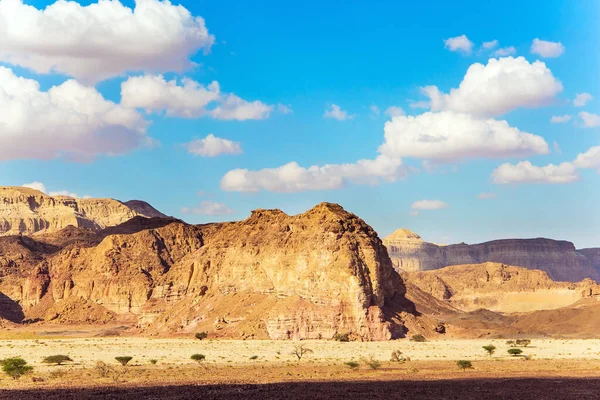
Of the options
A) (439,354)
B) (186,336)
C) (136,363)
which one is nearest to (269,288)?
(186,336)

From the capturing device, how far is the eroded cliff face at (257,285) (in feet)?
357

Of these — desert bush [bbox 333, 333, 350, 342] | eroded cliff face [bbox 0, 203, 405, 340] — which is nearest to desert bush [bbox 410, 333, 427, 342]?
eroded cliff face [bbox 0, 203, 405, 340]

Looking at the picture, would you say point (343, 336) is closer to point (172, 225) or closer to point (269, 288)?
point (269, 288)

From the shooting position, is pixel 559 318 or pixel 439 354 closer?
pixel 439 354

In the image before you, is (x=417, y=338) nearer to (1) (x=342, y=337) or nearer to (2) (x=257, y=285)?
(1) (x=342, y=337)

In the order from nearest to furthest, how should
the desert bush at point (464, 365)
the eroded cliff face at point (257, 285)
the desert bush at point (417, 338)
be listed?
the desert bush at point (464, 365) → the desert bush at point (417, 338) → the eroded cliff face at point (257, 285)

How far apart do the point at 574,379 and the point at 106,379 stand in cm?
3377

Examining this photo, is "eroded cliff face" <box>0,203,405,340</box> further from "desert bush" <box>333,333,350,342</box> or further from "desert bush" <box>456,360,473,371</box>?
"desert bush" <box>456,360,473,371</box>

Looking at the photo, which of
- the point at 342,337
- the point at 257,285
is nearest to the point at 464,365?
the point at 342,337

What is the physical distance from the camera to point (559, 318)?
158500 mm

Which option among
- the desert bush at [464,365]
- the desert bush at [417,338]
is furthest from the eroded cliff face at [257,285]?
the desert bush at [464,365]

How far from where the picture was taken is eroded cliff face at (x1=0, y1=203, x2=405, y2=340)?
109 m

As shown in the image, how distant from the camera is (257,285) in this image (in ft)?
405

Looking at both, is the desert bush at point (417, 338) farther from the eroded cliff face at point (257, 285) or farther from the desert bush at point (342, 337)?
the desert bush at point (342, 337)
